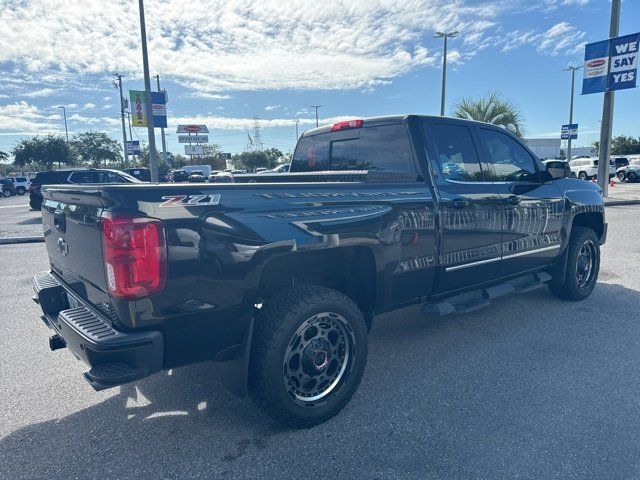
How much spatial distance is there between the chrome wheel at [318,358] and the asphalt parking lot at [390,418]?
223 mm

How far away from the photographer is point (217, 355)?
2.54 meters

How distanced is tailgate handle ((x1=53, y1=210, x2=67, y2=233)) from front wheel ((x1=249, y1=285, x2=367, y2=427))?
4.43 ft

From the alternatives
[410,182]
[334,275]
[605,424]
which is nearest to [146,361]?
[334,275]

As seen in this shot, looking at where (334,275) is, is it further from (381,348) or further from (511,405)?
(511,405)

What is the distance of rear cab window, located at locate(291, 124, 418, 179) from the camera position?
11.8ft

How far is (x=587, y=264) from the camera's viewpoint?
17.5 ft

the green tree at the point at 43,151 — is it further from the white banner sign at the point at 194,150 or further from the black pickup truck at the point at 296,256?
the black pickup truck at the point at 296,256

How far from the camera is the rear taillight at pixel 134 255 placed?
215 centimetres

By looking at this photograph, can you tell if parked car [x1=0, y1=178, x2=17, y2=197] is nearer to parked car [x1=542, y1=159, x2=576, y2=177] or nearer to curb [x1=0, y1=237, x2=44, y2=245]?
curb [x1=0, y1=237, x2=44, y2=245]

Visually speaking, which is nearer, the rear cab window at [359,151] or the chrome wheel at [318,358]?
the chrome wheel at [318,358]

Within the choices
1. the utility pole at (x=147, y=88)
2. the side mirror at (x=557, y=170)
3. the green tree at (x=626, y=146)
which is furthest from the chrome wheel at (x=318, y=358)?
the green tree at (x=626, y=146)

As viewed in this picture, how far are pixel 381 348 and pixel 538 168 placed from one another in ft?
8.25

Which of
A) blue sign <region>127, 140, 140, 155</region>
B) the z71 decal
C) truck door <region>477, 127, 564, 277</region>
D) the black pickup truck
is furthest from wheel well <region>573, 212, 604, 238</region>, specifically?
blue sign <region>127, 140, 140, 155</region>

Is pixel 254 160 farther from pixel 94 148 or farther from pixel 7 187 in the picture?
pixel 7 187
